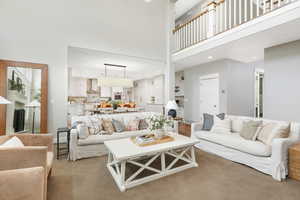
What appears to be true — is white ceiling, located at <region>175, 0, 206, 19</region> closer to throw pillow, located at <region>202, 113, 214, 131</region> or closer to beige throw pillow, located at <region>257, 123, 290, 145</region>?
throw pillow, located at <region>202, 113, 214, 131</region>

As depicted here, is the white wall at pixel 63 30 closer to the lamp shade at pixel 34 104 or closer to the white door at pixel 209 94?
the lamp shade at pixel 34 104

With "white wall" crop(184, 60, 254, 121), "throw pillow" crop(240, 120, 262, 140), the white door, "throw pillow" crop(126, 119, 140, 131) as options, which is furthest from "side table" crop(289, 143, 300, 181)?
the white door

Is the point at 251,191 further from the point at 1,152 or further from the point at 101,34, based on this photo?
the point at 101,34

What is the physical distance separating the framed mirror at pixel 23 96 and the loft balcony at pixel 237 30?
158 inches

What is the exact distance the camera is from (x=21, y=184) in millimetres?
1088

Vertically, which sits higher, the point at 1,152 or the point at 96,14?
the point at 96,14

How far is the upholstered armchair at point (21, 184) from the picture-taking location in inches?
41.1

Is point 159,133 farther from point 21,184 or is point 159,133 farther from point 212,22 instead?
point 212,22

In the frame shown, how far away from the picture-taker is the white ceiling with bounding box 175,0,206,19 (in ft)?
19.8

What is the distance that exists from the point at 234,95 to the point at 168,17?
3.58 m

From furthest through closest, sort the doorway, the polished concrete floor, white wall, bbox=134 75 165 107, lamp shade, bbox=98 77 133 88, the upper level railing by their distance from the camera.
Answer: white wall, bbox=134 75 165 107 → lamp shade, bbox=98 77 133 88 → the doorway → the upper level railing → the polished concrete floor

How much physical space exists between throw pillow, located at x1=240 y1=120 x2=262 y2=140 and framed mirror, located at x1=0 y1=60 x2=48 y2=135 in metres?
4.60

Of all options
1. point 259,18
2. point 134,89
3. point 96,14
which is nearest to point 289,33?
point 259,18

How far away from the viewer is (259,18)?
2766mm
